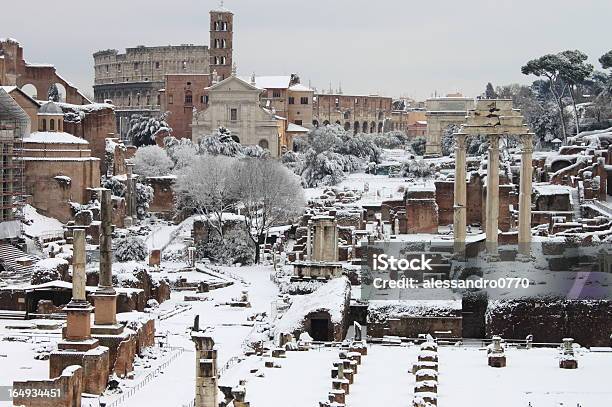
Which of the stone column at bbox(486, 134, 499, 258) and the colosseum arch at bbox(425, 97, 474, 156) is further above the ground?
the colosseum arch at bbox(425, 97, 474, 156)

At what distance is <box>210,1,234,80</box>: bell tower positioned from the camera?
108 m

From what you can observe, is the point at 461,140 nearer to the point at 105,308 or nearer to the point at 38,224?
the point at 105,308

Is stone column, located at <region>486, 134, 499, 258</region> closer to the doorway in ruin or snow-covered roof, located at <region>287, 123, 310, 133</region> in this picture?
the doorway in ruin

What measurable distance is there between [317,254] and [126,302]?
6.68m

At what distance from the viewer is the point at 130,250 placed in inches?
2162

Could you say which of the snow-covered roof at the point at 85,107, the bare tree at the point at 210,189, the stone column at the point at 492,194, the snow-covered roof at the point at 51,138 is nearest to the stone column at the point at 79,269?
the stone column at the point at 492,194

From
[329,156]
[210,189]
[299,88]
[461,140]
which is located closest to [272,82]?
[299,88]

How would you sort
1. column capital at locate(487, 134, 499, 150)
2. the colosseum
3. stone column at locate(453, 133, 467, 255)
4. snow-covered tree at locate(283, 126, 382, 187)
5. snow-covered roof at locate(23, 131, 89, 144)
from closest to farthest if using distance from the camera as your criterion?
1. column capital at locate(487, 134, 499, 150)
2. stone column at locate(453, 133, 467, 255)
3. snow-covered roof at locate(23, 131, 89, 144)
4. snow-covered tree at locate(283, 126, 382, 187)
5. the colosseum

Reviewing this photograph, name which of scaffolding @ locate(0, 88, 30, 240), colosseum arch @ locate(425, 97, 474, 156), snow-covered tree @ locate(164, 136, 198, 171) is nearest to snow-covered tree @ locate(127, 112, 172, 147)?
snow-covered tree @ locate(164, 136, 198, 171)

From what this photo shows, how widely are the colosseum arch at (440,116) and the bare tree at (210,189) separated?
129 feet

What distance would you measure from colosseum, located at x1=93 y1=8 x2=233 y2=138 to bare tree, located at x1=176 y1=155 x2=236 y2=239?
66445 millimetres

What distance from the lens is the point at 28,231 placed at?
57.8 m

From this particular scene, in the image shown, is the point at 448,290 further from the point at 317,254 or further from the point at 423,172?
the point at 423,172

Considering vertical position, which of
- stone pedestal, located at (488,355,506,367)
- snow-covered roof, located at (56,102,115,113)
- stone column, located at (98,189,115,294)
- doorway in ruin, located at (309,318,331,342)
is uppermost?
snow-covered roof, located at (56,102,115,113)
